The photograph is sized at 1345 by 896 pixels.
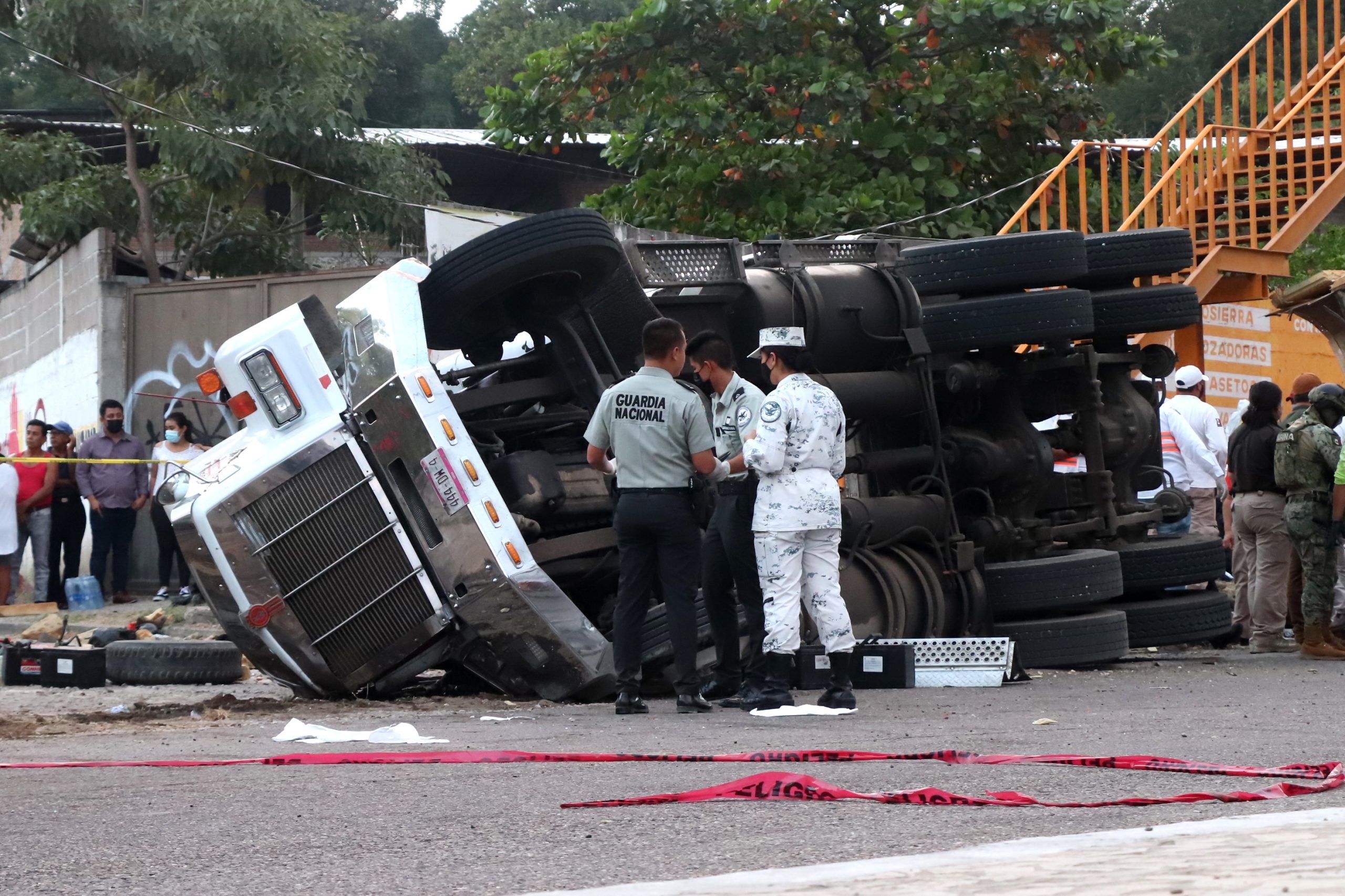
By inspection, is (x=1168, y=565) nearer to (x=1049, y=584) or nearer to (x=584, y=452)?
(x=1049, y=584)

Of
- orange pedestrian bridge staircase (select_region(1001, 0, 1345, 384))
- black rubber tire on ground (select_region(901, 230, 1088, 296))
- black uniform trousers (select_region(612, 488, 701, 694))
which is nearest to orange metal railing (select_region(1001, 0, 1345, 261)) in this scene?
orange pedestrian bridge staircase (select_region(1001, 0, 1345, 384))

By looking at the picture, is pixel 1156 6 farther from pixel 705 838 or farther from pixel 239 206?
pixel 705 838

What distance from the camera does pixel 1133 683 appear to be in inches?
379

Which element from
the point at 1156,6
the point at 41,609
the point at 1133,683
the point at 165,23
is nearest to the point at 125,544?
the point at 41,609

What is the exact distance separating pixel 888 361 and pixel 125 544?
8657 mm

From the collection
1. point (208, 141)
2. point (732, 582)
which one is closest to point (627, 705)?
point (732, 582)

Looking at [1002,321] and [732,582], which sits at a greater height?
[1002,321]

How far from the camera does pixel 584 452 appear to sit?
31.0ft

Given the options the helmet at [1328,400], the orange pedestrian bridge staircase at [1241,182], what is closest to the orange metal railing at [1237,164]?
the orange pedestrian bridge staircase at [1241,182]

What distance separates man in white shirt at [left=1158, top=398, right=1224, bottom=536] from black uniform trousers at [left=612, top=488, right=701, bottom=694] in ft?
22.9

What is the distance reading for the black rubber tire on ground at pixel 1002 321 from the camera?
1023 cm

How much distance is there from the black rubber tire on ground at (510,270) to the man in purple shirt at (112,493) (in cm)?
822

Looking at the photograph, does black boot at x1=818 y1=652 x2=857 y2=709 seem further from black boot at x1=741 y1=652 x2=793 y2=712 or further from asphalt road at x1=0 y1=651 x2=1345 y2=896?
black boot at x1=741 y1=652 x2=793 y2=712

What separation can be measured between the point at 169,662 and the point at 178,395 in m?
7.99
